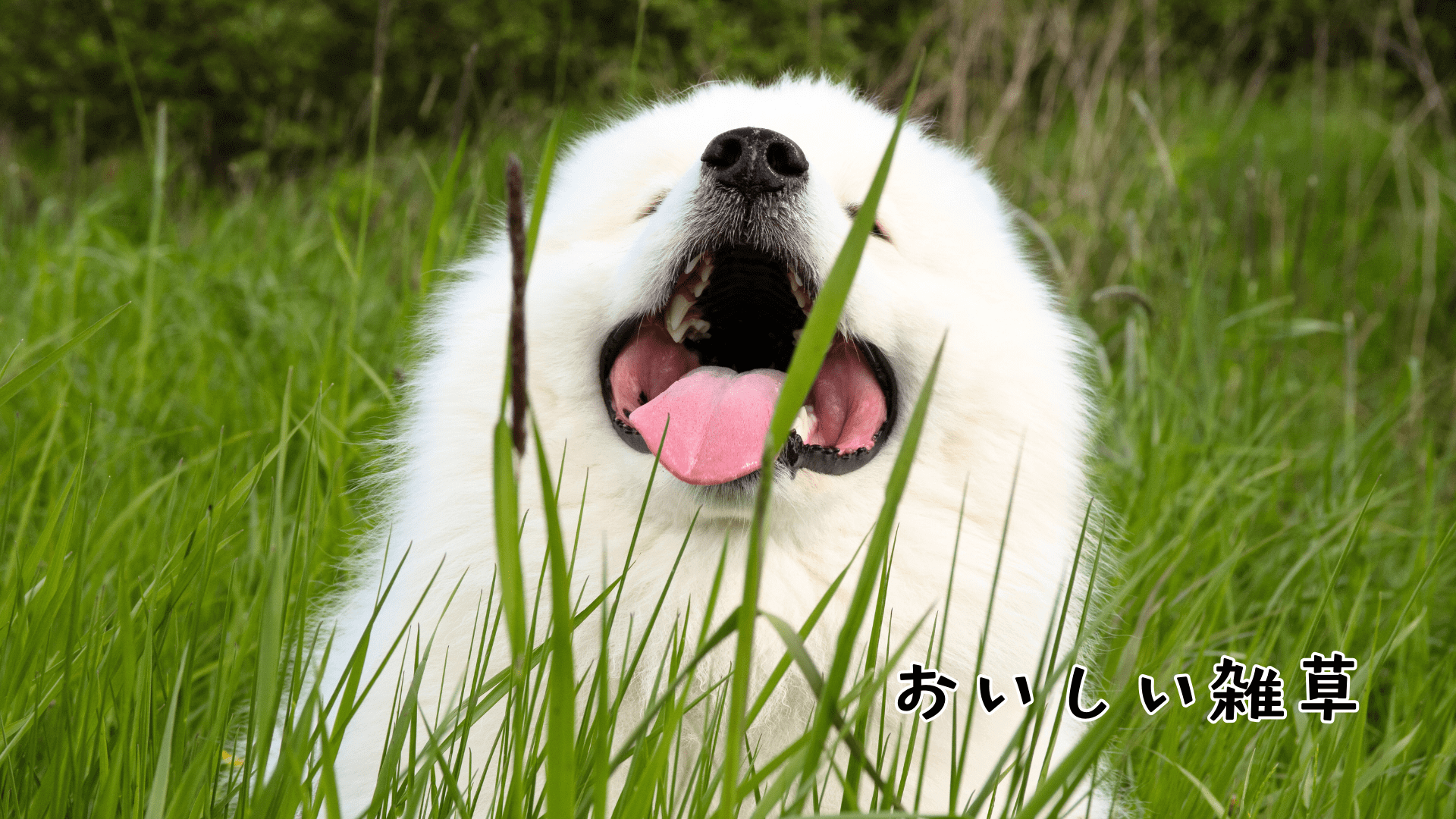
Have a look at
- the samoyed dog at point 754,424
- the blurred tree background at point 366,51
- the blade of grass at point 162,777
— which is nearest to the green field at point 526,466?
the blade of grass at point 162,777

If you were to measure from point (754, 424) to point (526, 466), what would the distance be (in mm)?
414

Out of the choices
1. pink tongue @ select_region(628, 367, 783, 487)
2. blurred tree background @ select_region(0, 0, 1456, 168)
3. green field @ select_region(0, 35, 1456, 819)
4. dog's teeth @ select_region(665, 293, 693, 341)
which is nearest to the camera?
green field @ select_region(0, 35, 1456, 819)

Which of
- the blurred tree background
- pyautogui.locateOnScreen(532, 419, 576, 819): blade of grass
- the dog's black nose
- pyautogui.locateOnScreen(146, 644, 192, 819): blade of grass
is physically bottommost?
pyautogui.locateOnScreen(146, 644, 192, 819): blade of grass

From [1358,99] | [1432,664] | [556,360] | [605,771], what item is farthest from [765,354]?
[1358,99]

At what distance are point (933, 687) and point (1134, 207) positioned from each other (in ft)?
15.3

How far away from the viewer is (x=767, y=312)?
1908 millimetres

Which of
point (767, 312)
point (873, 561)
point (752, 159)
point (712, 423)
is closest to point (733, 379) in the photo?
point (712, 423)

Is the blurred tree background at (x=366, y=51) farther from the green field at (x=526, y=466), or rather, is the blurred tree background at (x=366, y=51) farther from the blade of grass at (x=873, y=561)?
the blade of grass at (x=873, y=561)

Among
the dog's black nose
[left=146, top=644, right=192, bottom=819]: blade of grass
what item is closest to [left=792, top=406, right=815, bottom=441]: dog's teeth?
the dog's black nose

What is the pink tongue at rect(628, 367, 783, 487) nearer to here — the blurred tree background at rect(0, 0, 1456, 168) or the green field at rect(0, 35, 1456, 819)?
the green field at rect(0, 35, 1456, 819)

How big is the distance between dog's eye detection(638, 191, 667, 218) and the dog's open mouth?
0.51 feet

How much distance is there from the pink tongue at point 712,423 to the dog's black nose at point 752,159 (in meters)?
0.31

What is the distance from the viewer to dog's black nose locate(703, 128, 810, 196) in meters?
1.69

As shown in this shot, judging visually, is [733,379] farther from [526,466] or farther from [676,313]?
[526,466]
